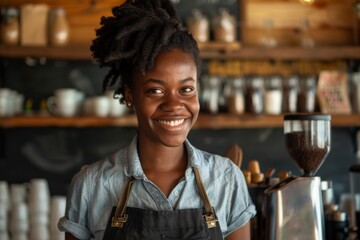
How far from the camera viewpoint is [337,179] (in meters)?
3.31

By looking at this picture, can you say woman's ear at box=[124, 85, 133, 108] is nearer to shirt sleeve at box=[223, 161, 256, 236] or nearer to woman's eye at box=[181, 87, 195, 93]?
woman's eye at box=[181, 87, 195, 93]

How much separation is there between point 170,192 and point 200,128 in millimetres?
1892

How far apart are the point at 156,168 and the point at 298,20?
7.06ft

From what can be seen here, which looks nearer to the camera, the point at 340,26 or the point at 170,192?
the point at 170,192

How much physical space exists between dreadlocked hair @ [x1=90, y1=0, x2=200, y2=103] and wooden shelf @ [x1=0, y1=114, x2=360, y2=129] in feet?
5.00

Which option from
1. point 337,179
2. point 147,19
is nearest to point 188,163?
point 147,19

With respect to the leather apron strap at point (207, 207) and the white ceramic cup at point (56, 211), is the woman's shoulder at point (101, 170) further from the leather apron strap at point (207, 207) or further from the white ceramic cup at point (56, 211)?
the white ceramic cup at point (56, 211)

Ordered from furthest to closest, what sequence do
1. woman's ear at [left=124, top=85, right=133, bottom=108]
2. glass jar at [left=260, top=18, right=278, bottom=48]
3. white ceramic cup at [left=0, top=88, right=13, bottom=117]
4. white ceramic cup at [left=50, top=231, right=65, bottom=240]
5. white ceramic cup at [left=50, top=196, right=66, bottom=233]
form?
glass jar at [left=260, top=18, right=278, bottom=48]
white ceramic cup at [left=0, top=88, right=13, bottom=117]
white ceramic cup at [left=50, top=196, right=66, bottom=233]
white ceramic cup at [left=50, top=231, right=65, bottom=240]
woman's ear at [left=124, top=85, right=133, bottom=108]

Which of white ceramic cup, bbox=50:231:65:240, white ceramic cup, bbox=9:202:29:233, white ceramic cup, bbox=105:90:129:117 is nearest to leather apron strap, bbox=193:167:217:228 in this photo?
white ceramic cup, bbox=50:231:65:240

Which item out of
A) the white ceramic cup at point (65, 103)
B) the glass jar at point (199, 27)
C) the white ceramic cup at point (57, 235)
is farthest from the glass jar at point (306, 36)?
the white ceramic cup at point (57, 235)

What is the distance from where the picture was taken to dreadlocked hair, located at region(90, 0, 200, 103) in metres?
1.28

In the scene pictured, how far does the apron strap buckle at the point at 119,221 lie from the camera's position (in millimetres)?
1260

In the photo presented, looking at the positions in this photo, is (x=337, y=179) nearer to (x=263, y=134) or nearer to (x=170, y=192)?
(x=263, y=134)

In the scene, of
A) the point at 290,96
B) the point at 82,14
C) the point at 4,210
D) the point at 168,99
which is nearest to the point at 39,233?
the point at 4,210
